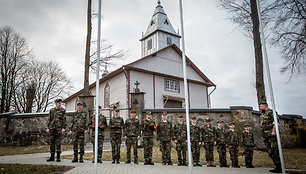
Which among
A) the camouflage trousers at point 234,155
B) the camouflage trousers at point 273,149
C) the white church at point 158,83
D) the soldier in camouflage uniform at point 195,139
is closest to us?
the camouflage trousers at point 273,149

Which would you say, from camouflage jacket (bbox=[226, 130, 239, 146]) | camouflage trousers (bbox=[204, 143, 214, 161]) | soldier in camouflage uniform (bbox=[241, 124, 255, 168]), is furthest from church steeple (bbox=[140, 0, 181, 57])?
soldier in camouflage uniform (bbox=[241, 124, 255, 168])

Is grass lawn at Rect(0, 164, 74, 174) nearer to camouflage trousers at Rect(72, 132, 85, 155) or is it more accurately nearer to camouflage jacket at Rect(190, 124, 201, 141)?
camouflage trousers at Rect(72, 132, 85, 155)

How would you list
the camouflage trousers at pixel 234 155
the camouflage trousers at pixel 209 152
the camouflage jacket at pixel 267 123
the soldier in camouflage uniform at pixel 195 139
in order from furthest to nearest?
the soldier in camouflage uniform at pixel 195 139 < the camouflage trousers at pixel 209 152 < the camouflage trousers at pixel 234 155 < the camouflage jacket at pixel 267 123

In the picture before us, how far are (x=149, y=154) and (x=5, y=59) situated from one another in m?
21.9

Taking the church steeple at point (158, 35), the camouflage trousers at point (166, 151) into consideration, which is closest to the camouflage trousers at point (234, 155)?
the camouflage trousers at point (166, 151)

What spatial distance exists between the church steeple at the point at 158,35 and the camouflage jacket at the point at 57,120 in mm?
28867

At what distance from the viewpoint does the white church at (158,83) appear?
21125 mm

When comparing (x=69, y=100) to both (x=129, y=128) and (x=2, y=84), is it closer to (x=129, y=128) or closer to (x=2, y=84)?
(x=2, y=84)

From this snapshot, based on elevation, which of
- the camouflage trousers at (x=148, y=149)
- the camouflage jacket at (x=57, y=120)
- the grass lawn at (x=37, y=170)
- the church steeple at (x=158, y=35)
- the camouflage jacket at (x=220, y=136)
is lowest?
the grass lawn at (x=37, y=170)

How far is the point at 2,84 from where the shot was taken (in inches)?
918

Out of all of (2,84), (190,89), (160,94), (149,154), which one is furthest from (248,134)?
(2,84)

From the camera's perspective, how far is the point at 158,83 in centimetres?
2256

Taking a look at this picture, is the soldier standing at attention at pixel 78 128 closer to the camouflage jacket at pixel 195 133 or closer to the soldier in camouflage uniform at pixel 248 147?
the camouflage jacket at pixel 195 133

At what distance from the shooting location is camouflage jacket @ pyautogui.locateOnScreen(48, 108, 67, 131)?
8320 millimetres
